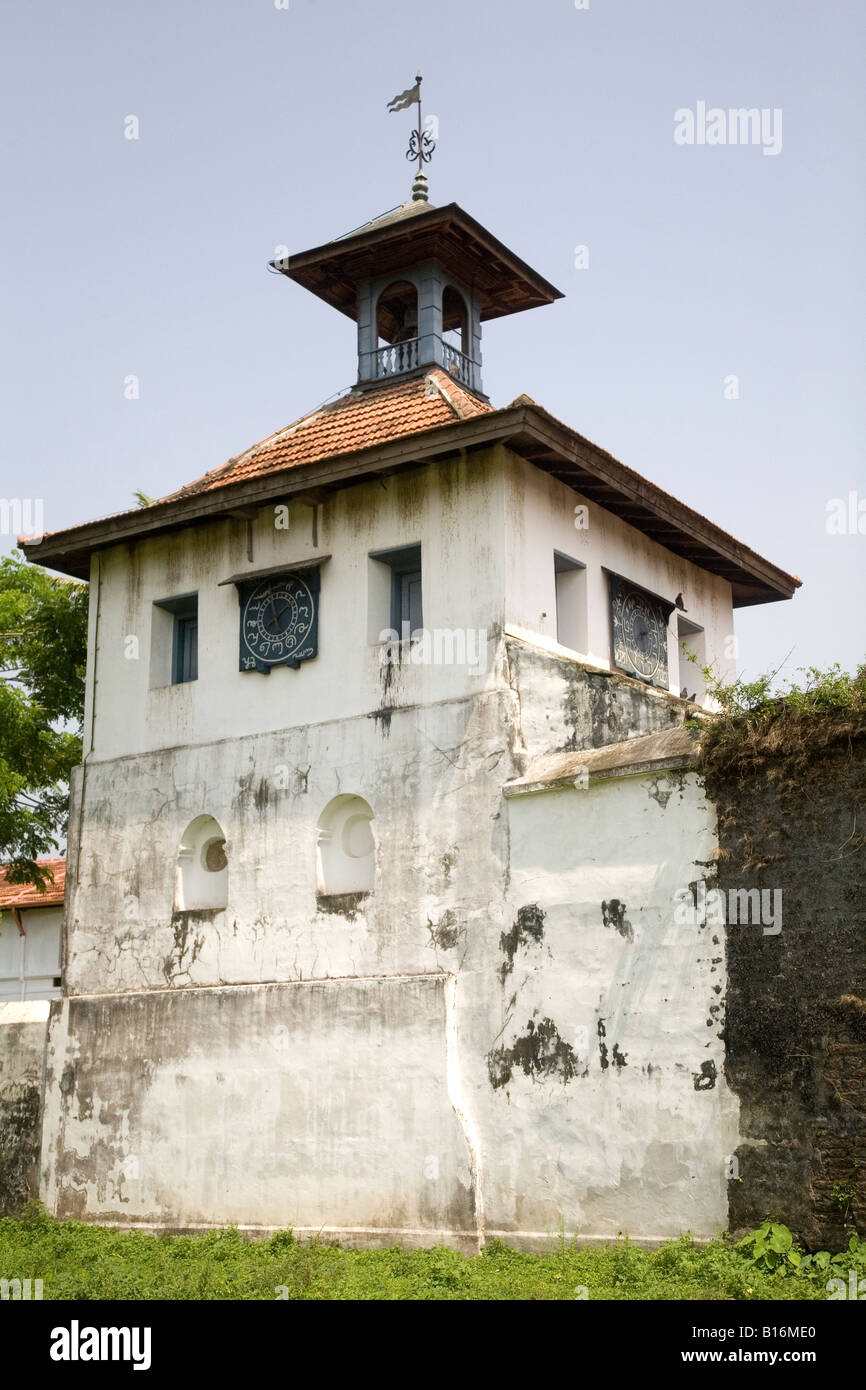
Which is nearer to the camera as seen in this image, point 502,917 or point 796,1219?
point 796,1219

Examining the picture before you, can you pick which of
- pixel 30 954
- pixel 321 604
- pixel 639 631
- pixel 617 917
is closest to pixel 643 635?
pixel 639 631

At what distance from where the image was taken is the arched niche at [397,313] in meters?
18.2

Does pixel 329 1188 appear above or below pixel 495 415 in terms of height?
below

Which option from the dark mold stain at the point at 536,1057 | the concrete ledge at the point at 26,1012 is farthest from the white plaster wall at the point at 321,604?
the dark mold stain at the point at 536,1057

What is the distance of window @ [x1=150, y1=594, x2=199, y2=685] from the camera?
655 inches

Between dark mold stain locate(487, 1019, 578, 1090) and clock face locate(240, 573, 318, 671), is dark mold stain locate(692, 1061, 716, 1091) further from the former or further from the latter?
clock face locate(240, 573, 318, 671)

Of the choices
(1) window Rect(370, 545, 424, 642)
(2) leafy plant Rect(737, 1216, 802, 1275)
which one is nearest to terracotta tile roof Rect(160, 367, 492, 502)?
(1) window Rect(370, 545, 424, 642)

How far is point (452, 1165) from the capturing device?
12.7 m

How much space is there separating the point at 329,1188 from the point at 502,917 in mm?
2919

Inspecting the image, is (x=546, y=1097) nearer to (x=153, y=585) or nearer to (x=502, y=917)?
(x=502, y=917)

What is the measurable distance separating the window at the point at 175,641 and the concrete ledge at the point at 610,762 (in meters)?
4.84

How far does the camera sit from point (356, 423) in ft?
53.7

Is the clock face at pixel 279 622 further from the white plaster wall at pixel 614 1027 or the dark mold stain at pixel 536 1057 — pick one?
the dark mold stain at pixel 536 1057
